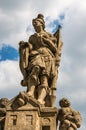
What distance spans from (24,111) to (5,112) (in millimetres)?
743

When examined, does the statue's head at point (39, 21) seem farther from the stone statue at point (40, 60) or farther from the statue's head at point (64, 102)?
the statue's head at point (64, 102)

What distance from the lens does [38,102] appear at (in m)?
14.2

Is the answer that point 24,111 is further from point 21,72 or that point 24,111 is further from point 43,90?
point 21,72

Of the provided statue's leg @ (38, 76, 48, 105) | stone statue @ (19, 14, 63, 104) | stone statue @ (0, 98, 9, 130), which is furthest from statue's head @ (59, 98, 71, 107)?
stone statue @ (0, 98, 9, 130)

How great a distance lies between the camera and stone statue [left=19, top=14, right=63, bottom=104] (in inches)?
594

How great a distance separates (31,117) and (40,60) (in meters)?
2.66

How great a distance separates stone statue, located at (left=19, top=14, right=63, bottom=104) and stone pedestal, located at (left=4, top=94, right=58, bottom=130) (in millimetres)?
503

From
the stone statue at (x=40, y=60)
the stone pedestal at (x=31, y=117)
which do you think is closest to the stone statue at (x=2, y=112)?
the stone pedestal at (x=31, y=117)

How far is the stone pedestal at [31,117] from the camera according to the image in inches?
537

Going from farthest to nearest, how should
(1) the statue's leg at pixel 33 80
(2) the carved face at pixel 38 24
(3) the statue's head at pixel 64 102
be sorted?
(2) the carved face at pixel 38 24 < (1) the statue's leg at pixel 33 80 < (3) the statue's head at pixel 64 102

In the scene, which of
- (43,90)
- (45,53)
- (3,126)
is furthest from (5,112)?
(45,53)

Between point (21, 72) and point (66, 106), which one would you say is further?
point (21, 72)

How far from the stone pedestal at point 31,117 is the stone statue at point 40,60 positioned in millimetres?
503

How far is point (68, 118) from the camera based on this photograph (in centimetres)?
1427
